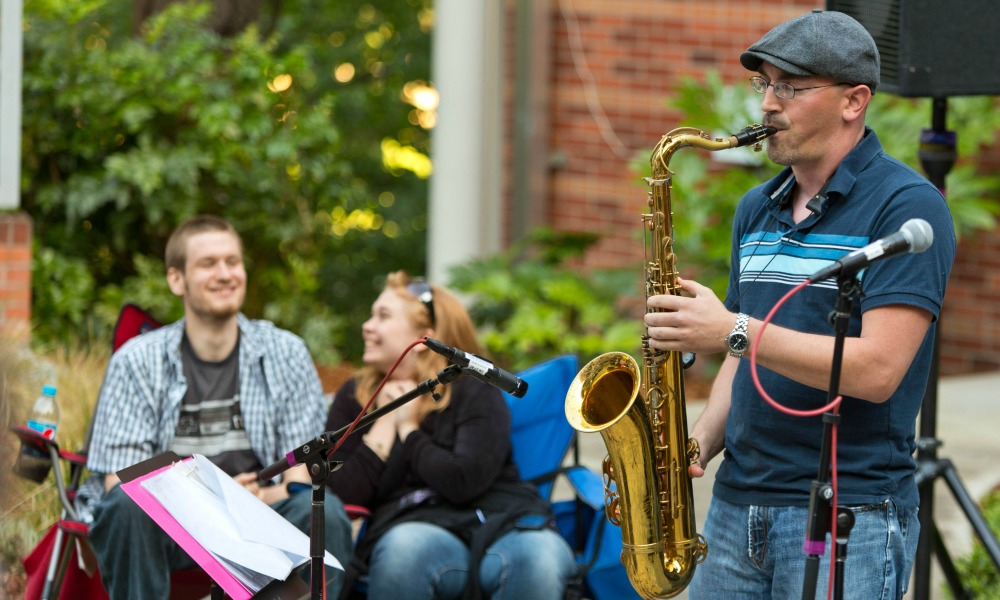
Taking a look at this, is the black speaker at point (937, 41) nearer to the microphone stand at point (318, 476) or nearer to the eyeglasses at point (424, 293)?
the eyeglasses at point (424, 293)

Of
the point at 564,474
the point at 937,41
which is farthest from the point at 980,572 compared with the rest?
the point at 937,41

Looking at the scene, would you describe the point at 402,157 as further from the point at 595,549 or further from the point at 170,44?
the point at 595,549

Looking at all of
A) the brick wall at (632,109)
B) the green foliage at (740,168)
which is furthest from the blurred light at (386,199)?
the green foliage at (740,168)

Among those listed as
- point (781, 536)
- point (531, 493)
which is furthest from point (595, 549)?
point (781, 536)

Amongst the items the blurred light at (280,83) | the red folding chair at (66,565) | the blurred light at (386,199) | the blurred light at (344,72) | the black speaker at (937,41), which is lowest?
the red folding chair at (66,565)

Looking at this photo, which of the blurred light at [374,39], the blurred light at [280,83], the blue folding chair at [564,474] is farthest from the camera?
the blurred light at [374,39]

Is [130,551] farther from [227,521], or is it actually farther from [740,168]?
[740,168]

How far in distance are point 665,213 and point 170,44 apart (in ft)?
16.7

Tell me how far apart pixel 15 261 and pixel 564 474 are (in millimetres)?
3408

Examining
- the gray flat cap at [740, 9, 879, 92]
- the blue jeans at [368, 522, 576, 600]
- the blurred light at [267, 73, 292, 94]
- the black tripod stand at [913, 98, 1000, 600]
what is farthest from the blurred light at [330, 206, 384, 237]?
the gray flat cap at [740, 9, 879, 92]

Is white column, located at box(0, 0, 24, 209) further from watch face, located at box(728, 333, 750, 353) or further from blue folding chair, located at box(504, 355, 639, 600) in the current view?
watch face, located at box(728, 333, 750, 353)

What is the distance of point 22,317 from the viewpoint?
6234mm

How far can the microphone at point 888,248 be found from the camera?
86.0 inches

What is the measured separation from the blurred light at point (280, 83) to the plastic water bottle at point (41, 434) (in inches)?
146
